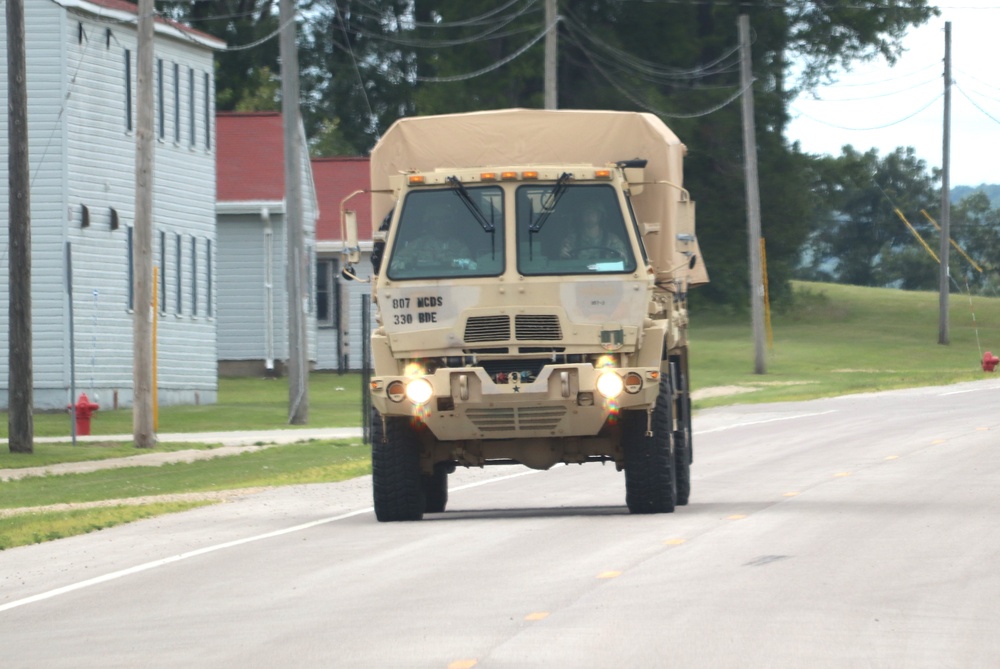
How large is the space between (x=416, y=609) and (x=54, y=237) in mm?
26200

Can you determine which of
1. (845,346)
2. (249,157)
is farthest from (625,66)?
(249,157)

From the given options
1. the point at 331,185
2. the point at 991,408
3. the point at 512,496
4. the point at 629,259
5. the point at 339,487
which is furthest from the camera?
the point at 331,185

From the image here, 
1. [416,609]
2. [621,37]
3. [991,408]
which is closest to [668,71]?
[621,37]

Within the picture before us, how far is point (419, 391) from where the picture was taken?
15406mm

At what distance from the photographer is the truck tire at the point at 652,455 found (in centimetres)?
1591

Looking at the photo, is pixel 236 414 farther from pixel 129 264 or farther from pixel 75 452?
pixel 75 452

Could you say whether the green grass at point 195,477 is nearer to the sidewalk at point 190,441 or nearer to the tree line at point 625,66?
the sidewalk at point 190,441

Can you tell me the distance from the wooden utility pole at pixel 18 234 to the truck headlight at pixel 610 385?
1408cm

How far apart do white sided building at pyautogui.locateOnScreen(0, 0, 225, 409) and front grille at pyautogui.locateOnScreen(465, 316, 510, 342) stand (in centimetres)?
1917

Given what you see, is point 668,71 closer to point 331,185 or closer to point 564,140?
point 331,185

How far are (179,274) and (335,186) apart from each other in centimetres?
1524

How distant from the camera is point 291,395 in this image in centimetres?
3459

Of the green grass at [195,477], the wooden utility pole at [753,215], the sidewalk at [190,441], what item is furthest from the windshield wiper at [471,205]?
the wooden utility pole at [753,215]

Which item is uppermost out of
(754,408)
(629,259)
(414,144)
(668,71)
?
(668,71)
